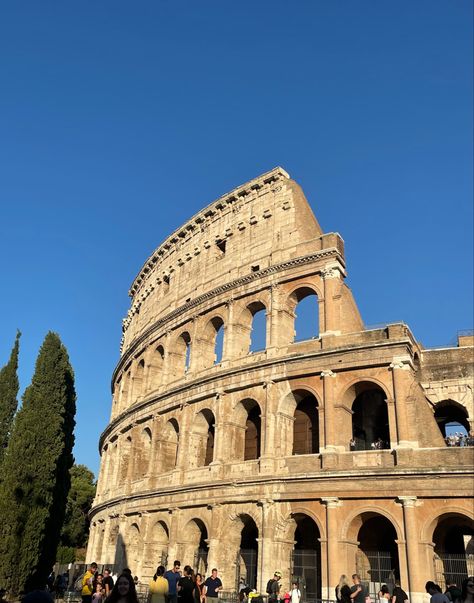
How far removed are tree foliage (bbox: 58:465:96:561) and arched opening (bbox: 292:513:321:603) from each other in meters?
31.4

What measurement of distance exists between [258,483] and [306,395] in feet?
11.4

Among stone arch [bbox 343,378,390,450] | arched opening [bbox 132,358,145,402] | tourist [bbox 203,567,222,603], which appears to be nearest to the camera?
tourist [bbox 203,567,222,603]

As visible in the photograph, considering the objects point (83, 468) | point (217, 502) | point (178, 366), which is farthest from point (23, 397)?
point (83, 468)

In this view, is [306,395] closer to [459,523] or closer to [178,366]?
[459,523]

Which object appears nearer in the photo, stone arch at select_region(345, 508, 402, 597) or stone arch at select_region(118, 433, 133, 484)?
stone arch at select_region(345, 508, 402, 597)

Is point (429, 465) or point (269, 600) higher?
point (429, 465)

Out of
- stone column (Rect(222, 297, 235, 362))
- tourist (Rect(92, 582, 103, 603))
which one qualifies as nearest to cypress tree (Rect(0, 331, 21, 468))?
stone column (Rect(222, 297, 235, 362))

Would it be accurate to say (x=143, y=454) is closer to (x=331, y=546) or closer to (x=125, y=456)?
(x=125, y=456)

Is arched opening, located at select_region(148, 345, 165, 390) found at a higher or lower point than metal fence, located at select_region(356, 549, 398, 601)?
higher

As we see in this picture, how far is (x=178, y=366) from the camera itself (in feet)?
85.4

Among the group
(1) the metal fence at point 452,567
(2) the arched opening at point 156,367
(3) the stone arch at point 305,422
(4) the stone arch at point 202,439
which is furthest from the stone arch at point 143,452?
(1) the metal fence at point 452,567

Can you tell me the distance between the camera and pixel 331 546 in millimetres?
16375

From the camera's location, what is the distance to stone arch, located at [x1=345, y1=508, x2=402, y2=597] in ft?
54.0

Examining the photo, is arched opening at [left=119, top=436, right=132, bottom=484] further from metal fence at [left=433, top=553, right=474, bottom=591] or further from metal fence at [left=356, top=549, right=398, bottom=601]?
metal fence at [left=433, top=553, right=474, bottom=591]
